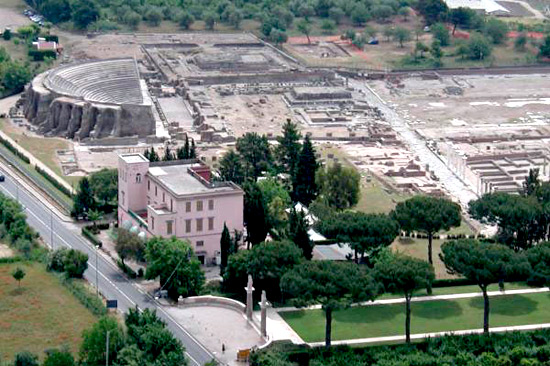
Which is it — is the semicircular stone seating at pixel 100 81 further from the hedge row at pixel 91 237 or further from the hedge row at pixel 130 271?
the hedge row at pixel 130 271

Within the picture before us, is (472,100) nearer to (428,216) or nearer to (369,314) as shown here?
(428,216)

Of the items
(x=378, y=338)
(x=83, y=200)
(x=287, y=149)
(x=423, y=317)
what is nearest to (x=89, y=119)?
(x=287, y=149)

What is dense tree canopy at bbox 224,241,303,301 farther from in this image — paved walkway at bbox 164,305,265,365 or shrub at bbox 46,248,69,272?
shrub at bbox 46,248,69,272

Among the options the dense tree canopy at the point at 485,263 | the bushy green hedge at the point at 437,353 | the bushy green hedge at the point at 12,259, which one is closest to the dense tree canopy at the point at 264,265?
the bushy green hedge at the point at 437,353

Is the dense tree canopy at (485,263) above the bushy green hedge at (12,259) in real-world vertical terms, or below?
above

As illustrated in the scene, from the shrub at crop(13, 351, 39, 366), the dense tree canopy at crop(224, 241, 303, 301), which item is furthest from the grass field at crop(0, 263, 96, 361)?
the dense tree canopy at crop(224, 241, 303, 301)
